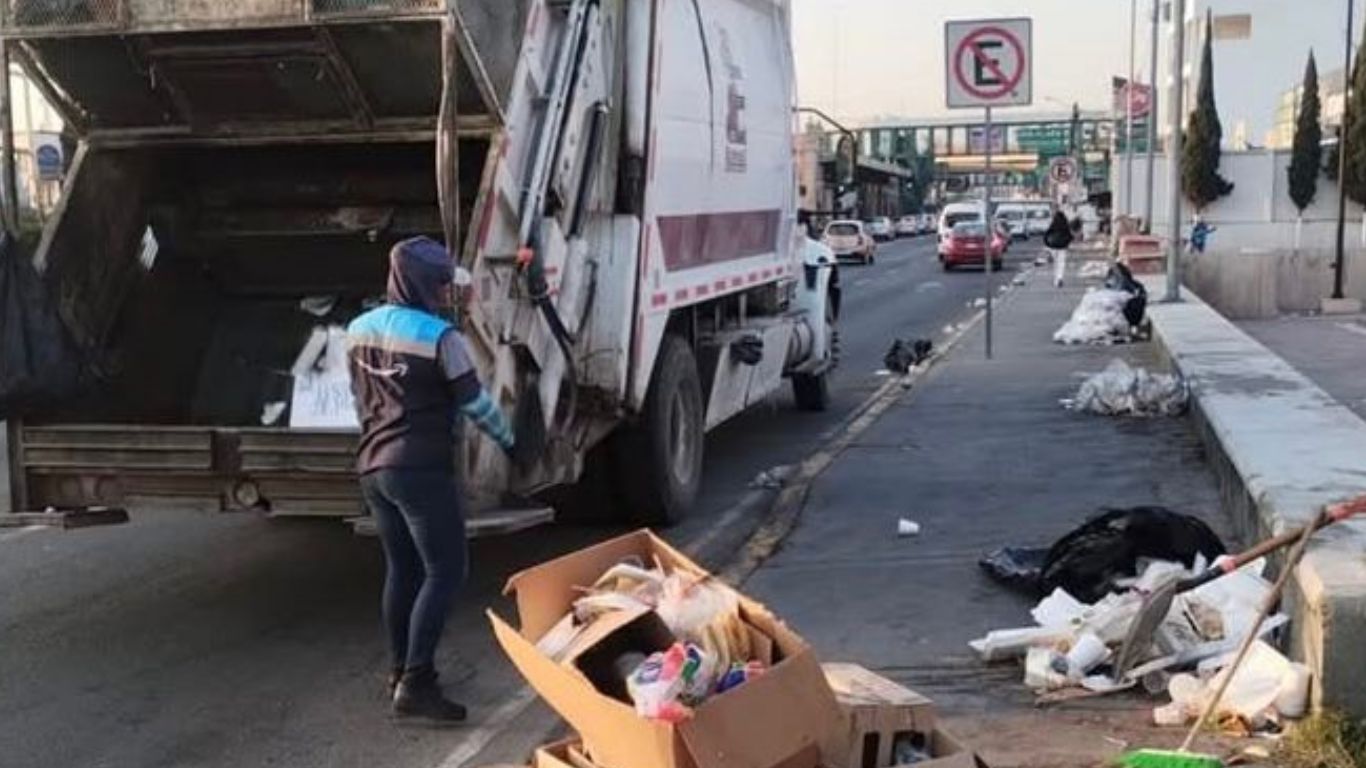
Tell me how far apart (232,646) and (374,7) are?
9.13 feet

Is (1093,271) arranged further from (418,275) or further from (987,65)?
(418,275)

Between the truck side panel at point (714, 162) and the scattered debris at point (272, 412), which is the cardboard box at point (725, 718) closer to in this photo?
the scattered debris at point (272, 412)

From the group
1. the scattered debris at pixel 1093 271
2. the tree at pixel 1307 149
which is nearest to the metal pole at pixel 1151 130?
the scattered debris at pixel 1093 271

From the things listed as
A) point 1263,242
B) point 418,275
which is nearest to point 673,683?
point 418,275

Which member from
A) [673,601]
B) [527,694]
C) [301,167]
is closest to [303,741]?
[527,694]

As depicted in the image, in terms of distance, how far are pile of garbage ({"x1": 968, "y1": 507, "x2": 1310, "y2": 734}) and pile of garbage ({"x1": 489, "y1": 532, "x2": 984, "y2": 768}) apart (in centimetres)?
114

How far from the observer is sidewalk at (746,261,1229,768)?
5.67 meters

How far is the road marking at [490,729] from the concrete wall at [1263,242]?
23.6 meters

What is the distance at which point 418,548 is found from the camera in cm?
591

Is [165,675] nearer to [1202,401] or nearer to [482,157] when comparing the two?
[482,157]

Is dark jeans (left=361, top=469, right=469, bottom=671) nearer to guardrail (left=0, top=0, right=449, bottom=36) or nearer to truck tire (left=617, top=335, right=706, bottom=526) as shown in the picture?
guardrail (left=0, top=0, right=449, bottom=36)

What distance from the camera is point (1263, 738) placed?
5.23 meters

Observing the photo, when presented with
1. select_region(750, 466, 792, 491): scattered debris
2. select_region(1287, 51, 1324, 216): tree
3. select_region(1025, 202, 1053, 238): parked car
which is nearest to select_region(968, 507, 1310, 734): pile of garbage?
select_region(750, 466, 792, 491): scattered debris

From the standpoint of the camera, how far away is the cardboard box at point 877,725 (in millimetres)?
4562
